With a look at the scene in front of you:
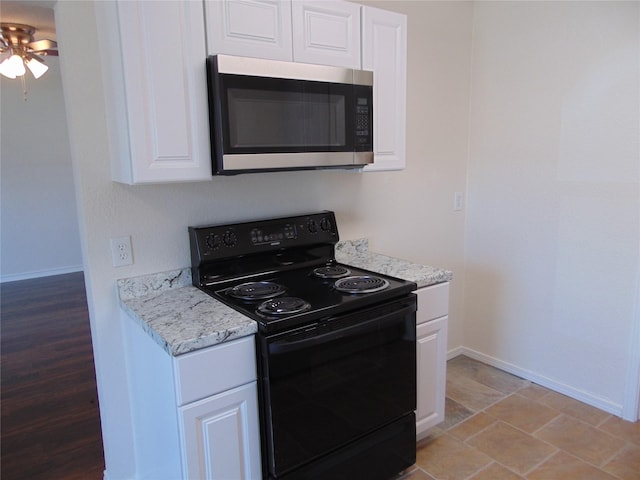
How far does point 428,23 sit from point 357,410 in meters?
2.18

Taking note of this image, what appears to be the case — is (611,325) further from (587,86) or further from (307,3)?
(307,3)

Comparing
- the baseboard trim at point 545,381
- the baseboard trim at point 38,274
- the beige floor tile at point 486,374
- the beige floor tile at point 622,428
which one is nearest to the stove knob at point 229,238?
the beige floor tile at point 486,374

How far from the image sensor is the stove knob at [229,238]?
6.58 feet

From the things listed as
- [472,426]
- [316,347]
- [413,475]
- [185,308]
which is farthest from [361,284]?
[472,426]

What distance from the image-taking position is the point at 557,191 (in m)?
2.65

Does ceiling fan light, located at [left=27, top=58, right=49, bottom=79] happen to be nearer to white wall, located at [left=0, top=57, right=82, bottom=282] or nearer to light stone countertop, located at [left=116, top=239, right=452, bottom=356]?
white wall, located at [left=0, top=57, right=82, bottom=282]

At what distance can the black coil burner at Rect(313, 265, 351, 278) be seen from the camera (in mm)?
2094

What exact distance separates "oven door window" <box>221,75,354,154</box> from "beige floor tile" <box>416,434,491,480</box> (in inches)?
59.3

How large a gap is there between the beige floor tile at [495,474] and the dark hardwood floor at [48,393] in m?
1.73

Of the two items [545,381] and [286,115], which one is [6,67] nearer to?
[286,115]

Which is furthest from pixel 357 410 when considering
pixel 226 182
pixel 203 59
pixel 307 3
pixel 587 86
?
pixel 587 86

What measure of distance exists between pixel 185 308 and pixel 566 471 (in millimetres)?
1843

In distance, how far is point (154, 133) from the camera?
160 centimetres

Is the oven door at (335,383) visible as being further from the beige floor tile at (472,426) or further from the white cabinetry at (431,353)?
the beige floor tile at (472,426)
